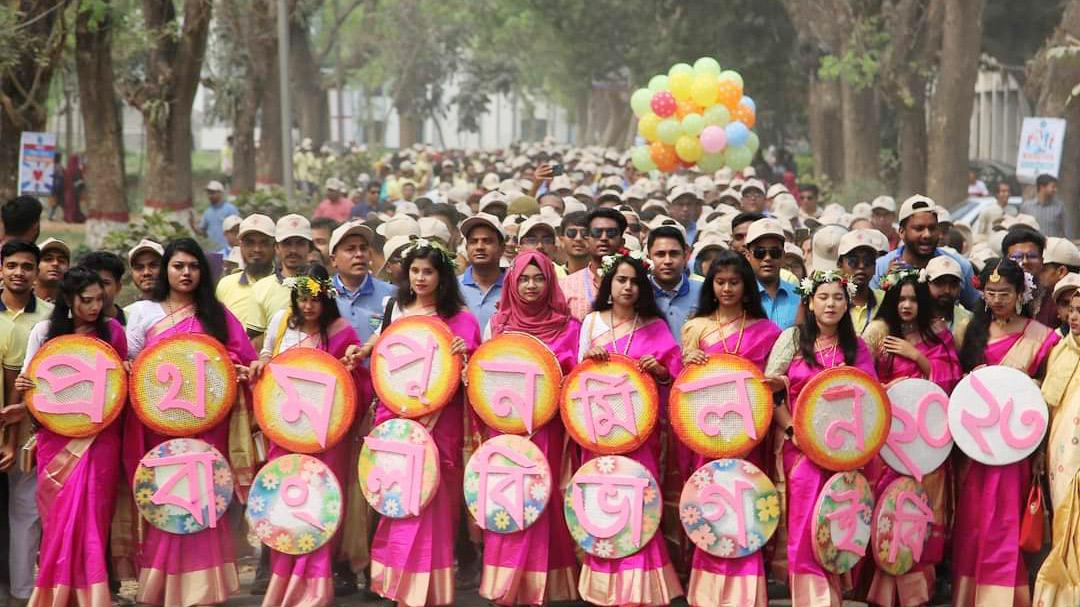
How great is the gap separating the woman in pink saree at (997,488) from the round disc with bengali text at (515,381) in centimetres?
193

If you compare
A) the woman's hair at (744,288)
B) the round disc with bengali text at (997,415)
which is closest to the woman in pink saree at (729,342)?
the woman's hair at (744,288)

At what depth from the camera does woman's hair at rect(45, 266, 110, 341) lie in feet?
25.5

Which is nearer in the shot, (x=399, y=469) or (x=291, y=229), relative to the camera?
(x=399, y=469)

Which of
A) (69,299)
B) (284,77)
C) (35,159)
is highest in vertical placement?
(284,77)

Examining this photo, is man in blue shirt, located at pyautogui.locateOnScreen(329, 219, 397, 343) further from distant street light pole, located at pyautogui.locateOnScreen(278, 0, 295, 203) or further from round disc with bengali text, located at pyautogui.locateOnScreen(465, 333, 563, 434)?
distant street light pole, located at pyautogui.locateOnScreen(278, 0, 295, 203)

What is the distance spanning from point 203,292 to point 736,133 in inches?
524

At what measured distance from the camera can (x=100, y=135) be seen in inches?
795

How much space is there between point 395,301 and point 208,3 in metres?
12.3

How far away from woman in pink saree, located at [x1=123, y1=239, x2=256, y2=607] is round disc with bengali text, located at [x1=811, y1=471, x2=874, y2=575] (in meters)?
2.66

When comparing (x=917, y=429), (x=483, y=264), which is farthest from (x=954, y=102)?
(x=917, y=429)

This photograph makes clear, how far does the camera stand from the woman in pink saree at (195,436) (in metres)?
7.88

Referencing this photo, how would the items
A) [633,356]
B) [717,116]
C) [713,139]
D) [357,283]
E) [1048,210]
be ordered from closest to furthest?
[633,356], [357,283], [1048,210], [713,139], [717,116]

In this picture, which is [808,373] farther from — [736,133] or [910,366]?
[736,133]

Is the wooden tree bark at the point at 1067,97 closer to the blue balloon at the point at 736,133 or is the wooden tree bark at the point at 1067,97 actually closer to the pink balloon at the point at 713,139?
the blue balloon at the point at 736,133
